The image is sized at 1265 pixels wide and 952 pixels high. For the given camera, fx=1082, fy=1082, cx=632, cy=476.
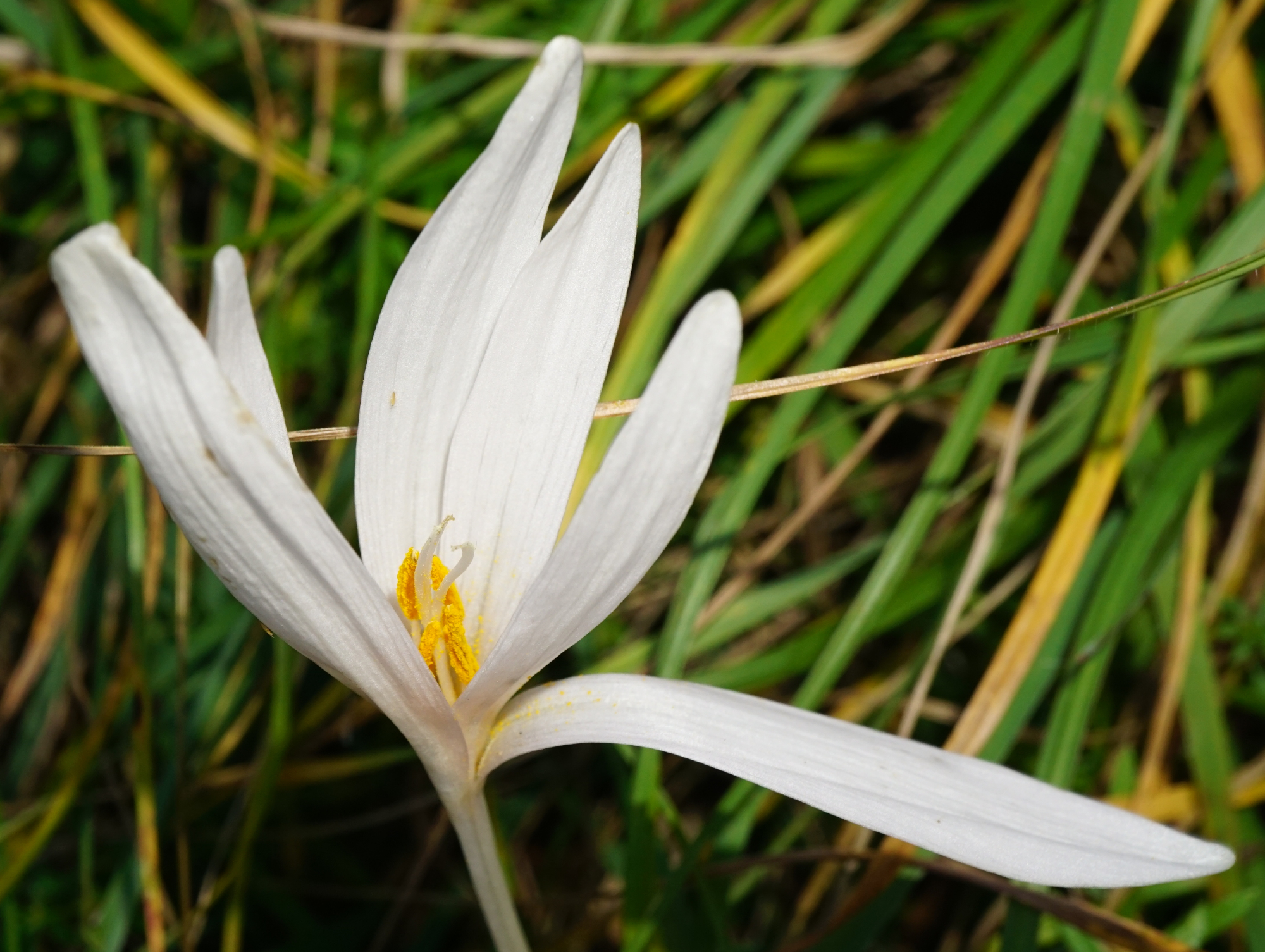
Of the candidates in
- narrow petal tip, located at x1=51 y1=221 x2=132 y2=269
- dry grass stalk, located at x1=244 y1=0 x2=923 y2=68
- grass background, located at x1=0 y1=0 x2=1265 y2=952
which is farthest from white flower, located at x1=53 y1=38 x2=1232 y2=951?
dry grass stalk, located at x1=244 y1=0 x2=923 y2=68

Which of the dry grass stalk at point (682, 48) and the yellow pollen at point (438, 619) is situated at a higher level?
the dry grass stalk at point (682, 48)

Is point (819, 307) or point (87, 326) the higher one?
point (819, 307)

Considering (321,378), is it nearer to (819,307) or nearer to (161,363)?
(819,307)

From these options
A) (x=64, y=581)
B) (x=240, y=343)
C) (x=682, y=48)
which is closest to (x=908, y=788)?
(x=240, y=343)

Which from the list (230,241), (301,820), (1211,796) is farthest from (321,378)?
(1211,796)

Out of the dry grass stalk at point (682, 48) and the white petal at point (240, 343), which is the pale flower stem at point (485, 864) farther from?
the dry grass stalk at point (682, 48)

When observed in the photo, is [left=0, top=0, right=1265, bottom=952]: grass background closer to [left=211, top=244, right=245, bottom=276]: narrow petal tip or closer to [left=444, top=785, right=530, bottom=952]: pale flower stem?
[left=444, top=785, right=530, bottom=952]: pale flower stem

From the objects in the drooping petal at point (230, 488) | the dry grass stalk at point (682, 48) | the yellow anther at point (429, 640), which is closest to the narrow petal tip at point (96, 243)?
the drooping petal at point (230, 488)
